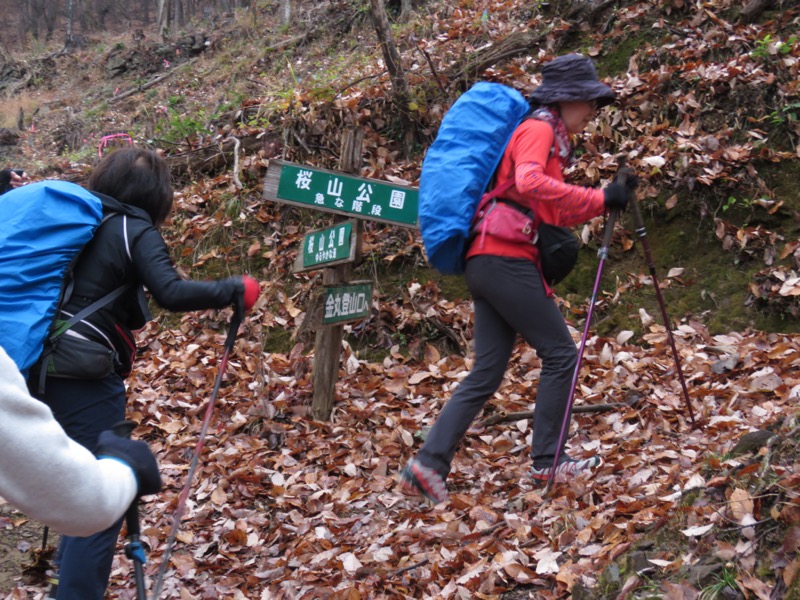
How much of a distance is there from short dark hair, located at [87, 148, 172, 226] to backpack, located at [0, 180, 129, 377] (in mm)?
278

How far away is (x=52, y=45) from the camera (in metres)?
31.7

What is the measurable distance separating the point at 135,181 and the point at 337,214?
2.17 metres

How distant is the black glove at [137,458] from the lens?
212 centimetres

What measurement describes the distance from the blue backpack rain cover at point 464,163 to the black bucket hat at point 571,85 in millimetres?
151

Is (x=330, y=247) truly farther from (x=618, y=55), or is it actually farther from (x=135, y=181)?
(x=618, y=55)

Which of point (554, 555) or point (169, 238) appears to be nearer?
point (554, 555)

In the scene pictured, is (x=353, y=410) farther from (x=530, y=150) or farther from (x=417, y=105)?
(x=417, y=105)

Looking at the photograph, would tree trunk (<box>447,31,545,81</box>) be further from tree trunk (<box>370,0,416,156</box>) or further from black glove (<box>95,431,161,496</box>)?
black glove (<box>95,431,161,496</box>)

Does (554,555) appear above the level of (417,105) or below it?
below

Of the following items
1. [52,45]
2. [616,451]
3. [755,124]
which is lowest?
[52,45]

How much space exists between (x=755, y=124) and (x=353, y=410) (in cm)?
430

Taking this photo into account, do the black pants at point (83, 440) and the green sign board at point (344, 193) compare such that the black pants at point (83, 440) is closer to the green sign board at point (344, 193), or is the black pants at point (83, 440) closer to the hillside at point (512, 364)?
the hillside at point (512, 364)

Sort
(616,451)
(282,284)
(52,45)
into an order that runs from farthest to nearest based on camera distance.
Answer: (52,45) < (282,284) < (616,451)

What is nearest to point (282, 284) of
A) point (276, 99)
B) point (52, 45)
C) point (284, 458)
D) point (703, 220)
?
point (284, 458)
